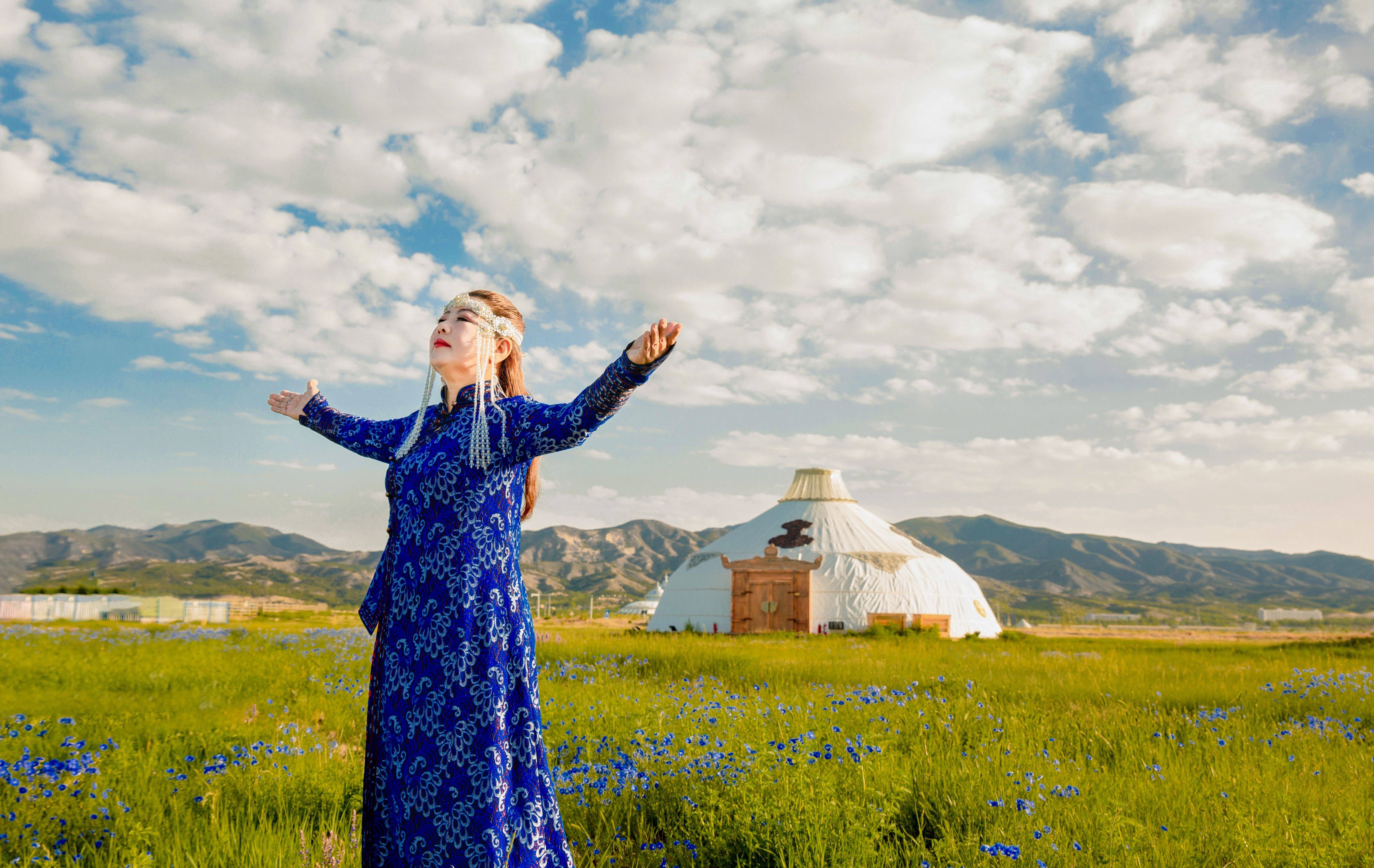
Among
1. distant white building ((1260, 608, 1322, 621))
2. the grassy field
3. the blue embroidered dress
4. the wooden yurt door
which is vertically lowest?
distant white building ((1260, 608, 1322, 621))

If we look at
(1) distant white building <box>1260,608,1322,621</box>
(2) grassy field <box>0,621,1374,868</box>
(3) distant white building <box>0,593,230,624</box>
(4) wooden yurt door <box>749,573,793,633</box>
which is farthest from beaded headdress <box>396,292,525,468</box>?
(1) distant white building <box>1260,608,1322,621</box>

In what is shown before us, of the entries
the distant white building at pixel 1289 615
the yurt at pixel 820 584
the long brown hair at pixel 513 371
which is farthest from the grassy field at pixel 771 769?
the distant white building at pixel 1289 615

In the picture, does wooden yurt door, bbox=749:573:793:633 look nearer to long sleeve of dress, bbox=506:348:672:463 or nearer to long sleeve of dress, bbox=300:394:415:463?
long sleeve of dress, bbox=300:394:415:463

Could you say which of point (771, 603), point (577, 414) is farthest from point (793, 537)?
point (577, 414)

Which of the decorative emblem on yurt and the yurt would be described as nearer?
the yurt

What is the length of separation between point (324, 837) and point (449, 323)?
8.30 ft

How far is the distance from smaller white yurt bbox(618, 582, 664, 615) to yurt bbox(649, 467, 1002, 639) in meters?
26.0

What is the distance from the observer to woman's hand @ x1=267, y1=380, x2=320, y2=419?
15.4ft

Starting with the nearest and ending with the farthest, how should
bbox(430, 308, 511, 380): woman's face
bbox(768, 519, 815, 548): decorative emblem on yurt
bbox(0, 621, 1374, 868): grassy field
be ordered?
1. bbox(0, 621, 1374, 868): grassy field
2. bbox(430, 308, 511, 380): woman's face
3. bbox(768, 519, 815, 548): decorative emblem on yurt

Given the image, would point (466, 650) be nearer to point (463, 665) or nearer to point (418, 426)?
point (463, 665)

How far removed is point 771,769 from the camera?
13.3 feet

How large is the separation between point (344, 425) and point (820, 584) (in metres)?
27.0

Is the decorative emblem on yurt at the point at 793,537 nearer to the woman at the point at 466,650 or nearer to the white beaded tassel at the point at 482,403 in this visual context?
the white beaded tassel at the point at 482,403

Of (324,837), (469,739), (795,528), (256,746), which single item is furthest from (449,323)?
(795,528)
